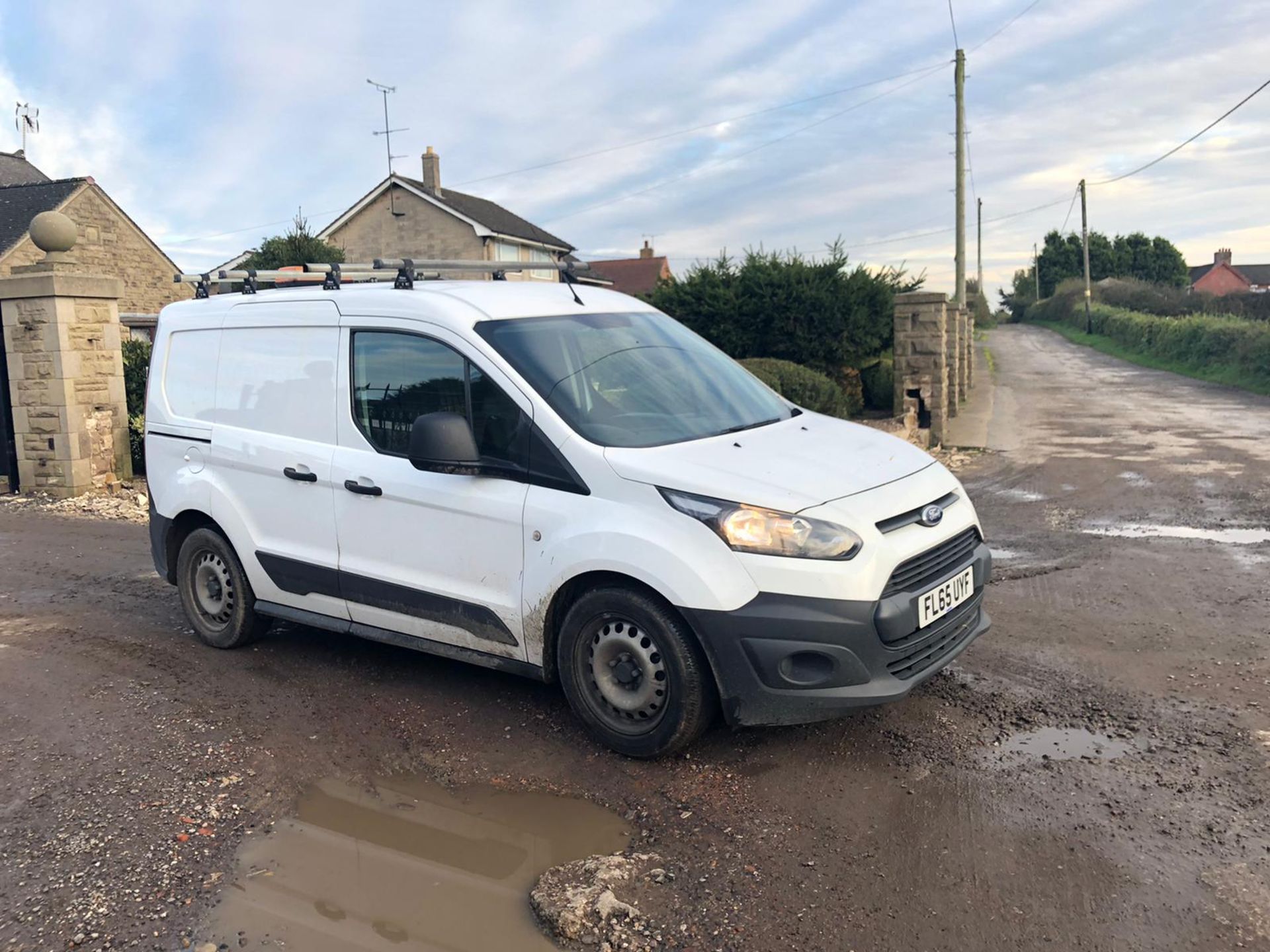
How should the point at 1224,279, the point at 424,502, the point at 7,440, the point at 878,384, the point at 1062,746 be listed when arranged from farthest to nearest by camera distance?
the point at 1224,279, the point at 878,384, the point at 7,440, the point at 424,502, the point at 1062,746

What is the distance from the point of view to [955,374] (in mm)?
19906

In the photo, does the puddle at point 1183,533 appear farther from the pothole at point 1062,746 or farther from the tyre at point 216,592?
the tyre at point 216,592

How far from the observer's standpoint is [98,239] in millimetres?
30703

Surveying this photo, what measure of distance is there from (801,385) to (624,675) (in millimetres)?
9942

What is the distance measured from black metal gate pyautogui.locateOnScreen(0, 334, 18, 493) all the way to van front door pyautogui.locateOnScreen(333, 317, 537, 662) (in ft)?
29.7

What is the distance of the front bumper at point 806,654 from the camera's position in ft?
12.0

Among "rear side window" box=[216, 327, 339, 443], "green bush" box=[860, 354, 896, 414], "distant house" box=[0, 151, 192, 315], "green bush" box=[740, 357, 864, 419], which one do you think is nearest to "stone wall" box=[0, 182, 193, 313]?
"distant house" box=[0, 151, 192, 315]

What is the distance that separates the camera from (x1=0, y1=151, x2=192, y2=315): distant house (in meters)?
28.0

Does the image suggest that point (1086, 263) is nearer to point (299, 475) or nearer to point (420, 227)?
point (420, 227)

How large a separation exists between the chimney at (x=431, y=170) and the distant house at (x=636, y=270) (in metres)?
13.8

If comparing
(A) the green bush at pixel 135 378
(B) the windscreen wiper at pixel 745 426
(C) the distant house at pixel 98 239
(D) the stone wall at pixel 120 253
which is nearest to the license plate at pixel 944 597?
(B) the windscreen wiper at pixel 745 426

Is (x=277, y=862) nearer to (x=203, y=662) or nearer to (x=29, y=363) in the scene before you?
(x=203, y=662)

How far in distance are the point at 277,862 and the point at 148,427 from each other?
3.40 meters

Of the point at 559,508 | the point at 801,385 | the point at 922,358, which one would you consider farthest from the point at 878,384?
the point at 559,508
